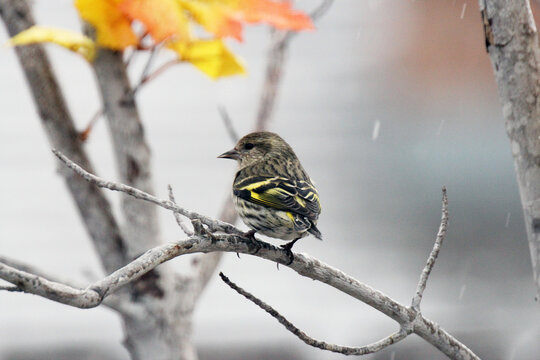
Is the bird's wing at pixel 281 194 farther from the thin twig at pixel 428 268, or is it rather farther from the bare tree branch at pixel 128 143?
the thin twig at pixel 428 268

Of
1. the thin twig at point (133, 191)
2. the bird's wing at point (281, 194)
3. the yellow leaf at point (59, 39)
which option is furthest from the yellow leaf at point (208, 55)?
the thin twig at point (133, 191)

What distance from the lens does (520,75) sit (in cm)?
193

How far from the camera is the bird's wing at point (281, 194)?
2.68 m

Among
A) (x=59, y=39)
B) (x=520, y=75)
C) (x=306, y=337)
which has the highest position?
(x=59, y=39)

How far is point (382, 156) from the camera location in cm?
719

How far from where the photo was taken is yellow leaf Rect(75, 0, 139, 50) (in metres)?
Result: 2.49

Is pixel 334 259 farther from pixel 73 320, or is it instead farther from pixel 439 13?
pixel 439 13

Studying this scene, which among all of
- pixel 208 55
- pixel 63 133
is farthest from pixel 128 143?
pixel 208 55

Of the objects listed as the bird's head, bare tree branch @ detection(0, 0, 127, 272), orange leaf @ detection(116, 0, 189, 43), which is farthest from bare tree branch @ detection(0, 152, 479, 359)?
the bird's head

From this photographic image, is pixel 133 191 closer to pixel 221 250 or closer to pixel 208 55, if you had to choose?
pixel 221 250

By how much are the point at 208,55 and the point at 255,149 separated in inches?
26.0

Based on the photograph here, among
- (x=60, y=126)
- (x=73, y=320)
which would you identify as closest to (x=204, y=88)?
(x=73, y=320)

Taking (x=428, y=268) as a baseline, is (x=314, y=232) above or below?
above

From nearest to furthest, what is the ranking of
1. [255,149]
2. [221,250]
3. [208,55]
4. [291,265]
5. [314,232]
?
[221,250]
[291,265]
[314,232]
[208,55]
[255,149]
